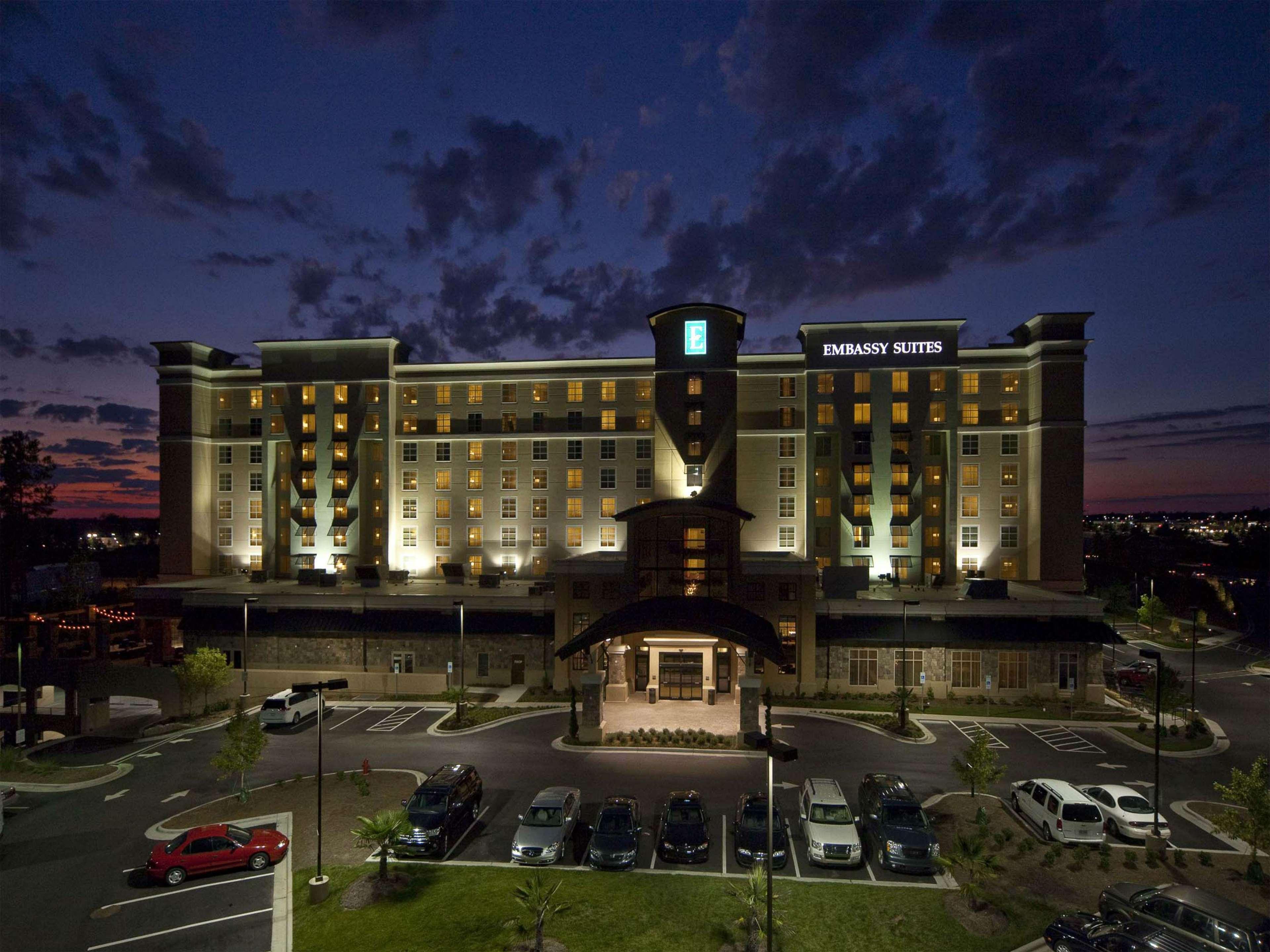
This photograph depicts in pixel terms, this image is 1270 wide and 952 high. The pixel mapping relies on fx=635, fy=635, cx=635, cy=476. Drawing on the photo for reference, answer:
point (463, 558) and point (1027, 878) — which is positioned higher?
point (463, 558)

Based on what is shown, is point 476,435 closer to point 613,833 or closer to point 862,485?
point 862,485

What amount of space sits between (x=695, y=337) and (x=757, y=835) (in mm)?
45683

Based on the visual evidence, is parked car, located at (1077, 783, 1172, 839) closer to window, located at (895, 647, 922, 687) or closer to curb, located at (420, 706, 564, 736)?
window, located at (895, 647, 922, 687)

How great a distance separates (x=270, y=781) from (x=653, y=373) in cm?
4429

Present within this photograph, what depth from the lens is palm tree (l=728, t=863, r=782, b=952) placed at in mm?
17250

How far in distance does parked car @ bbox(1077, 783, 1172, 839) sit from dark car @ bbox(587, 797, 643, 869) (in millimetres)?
16283

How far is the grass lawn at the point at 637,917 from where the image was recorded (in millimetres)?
17266

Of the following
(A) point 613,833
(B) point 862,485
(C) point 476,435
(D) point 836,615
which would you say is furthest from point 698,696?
(C) point 476,435

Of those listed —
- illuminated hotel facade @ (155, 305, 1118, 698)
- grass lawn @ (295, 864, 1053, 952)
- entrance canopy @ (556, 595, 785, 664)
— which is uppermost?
illuminated hotel facade @ (155, 305, 1118, 698)

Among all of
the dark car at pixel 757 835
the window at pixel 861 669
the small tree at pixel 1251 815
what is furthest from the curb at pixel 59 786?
the small tree at pixel 1251 815

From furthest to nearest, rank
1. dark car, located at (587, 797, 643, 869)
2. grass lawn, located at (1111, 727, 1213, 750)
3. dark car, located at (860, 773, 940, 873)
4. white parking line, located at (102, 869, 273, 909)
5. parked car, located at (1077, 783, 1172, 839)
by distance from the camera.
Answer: grass lawn, located at (1111, 727, 1213, 750), parked car, located at (1077, 783, 1172, 839), dark car, located at (587, 797, 643, 869), dark car, located at (860, 773, 940, 873), white parking line, located at (102, 869, 273, 909)

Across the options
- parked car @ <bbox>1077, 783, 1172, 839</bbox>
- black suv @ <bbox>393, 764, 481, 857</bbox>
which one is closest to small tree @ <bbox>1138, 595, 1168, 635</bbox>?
parked car @ <bbox>1077, 783, 1172, 839</bbox>

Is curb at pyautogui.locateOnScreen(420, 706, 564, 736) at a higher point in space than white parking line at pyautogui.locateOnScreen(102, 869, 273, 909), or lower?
lower

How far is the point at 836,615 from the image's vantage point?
143 ft
